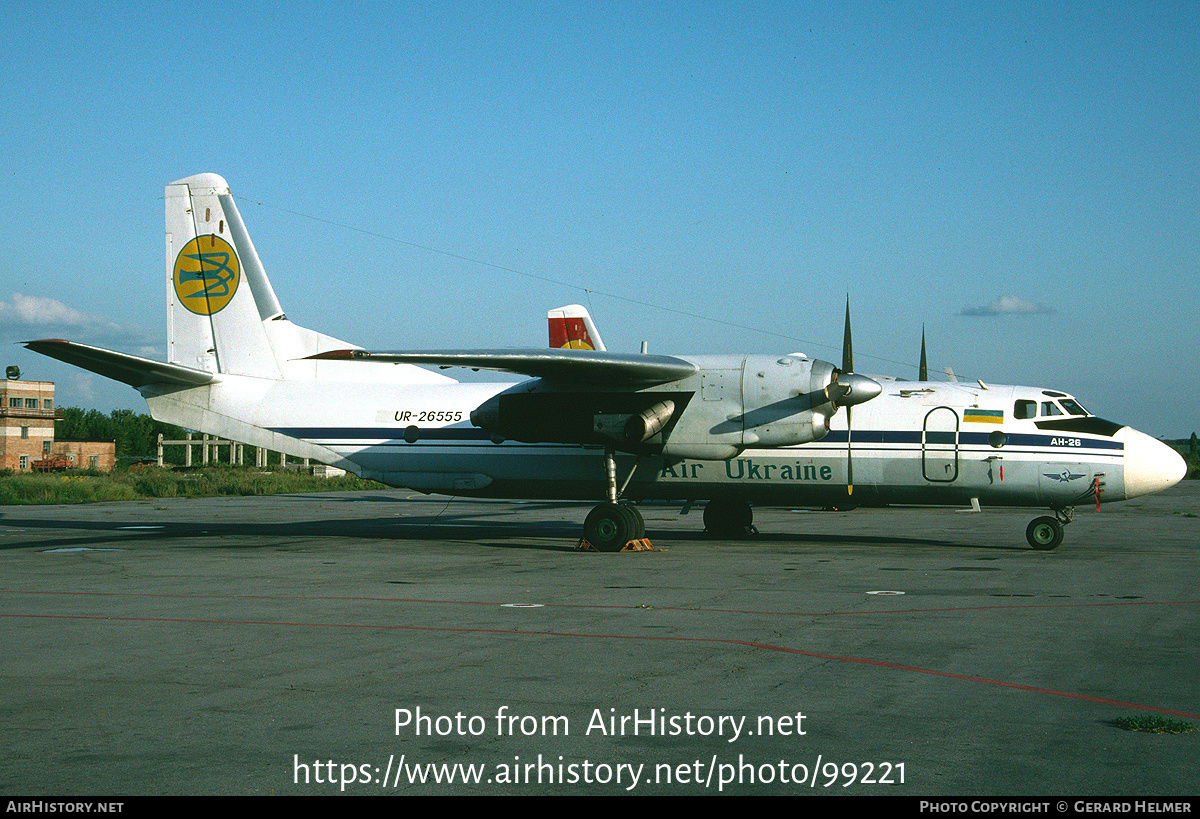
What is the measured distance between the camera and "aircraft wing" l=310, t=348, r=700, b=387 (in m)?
17.4

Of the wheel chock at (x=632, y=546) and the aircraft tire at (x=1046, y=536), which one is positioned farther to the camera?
the wheel chock at (x=632, y=546)

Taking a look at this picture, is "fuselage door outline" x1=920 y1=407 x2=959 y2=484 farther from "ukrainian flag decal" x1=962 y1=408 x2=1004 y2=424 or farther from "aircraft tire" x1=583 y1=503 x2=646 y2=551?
"aircraft tire" x1=583 y1=503 x2=646 y2=551

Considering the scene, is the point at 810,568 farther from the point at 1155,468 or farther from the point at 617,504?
the point at 1155,468

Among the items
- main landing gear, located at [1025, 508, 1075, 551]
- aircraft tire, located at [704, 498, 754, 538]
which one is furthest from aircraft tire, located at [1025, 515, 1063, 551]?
aircraft tire, located at [704, 498, 754, 538]

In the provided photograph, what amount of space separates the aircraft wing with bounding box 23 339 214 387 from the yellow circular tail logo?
1615mm

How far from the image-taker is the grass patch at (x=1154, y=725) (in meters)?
6.18

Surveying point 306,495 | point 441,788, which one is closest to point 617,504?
point 441,788

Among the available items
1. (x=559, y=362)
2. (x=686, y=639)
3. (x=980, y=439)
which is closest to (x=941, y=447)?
(x=980, y=439)

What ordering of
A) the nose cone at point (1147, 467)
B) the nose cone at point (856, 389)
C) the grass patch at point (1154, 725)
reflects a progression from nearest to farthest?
the grass patch at point (1154, 725), the nose cone at point (856, 389), the nose cone at point (1147, 467)

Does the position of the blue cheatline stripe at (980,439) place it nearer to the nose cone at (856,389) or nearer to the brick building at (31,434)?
the nose cone at (856,389)

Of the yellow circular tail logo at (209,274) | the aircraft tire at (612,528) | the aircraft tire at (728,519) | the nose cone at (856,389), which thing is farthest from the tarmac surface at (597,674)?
the yellow circular tail logo at (209,274)

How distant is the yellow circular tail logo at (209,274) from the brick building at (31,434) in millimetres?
66349

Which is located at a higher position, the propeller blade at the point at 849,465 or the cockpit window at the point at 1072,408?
the cockpit window at the point at 1072,408

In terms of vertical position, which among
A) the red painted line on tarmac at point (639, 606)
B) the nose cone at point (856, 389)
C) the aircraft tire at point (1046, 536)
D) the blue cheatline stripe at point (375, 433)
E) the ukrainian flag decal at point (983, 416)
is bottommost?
the red painted line on tarmac at point (639, 606)
